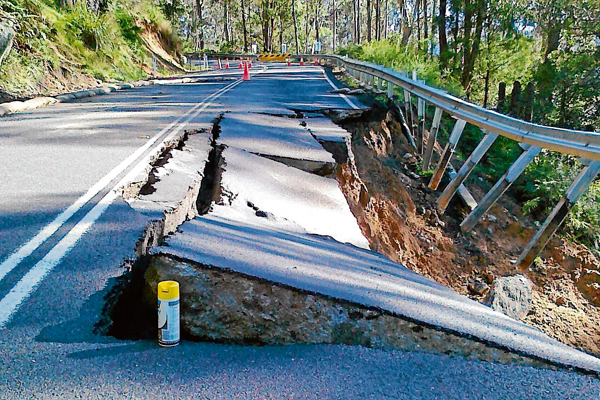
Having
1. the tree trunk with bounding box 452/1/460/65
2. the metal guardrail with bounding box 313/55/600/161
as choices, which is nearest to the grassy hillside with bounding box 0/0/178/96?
the metal guardrail with bounding box 313/55/600/161

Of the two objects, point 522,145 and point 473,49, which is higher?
point 473,49

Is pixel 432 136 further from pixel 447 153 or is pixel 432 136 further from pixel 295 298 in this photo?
pixel 295 298

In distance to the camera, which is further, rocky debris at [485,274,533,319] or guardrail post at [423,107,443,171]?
guardrail post at [423,107,443,171]

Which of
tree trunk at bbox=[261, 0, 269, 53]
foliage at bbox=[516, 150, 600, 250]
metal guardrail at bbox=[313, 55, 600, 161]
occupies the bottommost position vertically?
foliage at bbox=[516, 150, 600, 250]

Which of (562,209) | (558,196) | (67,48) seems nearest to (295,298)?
(562,209)

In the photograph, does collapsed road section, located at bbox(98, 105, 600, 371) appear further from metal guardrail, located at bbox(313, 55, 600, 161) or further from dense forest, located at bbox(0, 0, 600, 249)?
dense forest, located at bbox(0, 0, 600, 249)

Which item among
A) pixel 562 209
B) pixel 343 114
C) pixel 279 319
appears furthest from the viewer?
pixel 343 114

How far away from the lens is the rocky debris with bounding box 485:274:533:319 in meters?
6.39

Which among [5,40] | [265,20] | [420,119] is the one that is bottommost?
[420,119]

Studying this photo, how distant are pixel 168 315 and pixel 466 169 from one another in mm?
6691

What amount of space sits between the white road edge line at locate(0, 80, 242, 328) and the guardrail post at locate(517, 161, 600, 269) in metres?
4.68

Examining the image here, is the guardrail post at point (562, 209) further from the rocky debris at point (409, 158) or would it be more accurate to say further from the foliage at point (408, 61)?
the foliage at point (408, 61)

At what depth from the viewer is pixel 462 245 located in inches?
361

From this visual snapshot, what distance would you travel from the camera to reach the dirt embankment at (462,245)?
7668 millimetres
